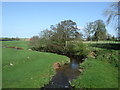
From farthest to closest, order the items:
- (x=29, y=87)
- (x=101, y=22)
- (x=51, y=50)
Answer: (x=101, y=22) → (x=51, y=50) → (x=29, y=87)

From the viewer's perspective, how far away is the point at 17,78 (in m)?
12.0

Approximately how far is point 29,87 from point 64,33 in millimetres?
33796

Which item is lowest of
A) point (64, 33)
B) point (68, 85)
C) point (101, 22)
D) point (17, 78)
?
point (68, 85)

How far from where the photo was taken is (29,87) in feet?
34.8

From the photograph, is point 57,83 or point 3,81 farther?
point 57,83

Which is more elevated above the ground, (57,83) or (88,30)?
(88,30)

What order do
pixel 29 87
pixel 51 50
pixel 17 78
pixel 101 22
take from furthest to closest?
pixel 101 22 < pixel 51 50 < pixel 17 78 < pixel 29 87

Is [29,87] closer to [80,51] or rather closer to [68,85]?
[68,85]

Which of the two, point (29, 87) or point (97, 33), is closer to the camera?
point (29, 87)

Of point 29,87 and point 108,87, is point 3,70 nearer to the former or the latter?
point 29,87

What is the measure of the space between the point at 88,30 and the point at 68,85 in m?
62.5

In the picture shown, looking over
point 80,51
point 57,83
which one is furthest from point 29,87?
point 80,51

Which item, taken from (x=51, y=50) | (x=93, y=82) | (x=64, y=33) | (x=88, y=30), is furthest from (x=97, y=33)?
(x=93, y=82)

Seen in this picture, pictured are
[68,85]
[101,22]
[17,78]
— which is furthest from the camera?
[101,22]
